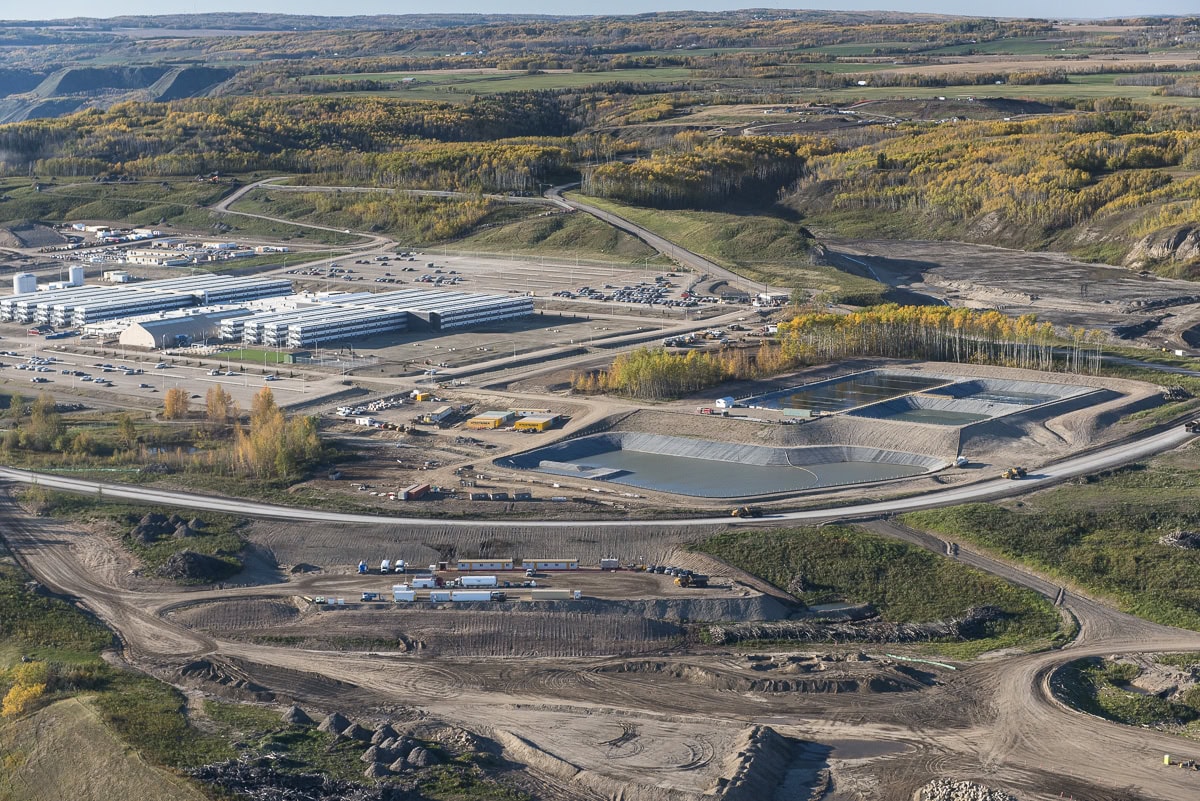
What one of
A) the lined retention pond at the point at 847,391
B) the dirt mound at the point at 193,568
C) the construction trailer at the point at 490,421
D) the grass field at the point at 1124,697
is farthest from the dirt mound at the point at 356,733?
the lined retention pond at the point at 847,391

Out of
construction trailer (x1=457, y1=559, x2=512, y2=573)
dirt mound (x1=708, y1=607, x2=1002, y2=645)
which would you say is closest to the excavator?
dirt mound (x1=708, y1=607, x2=1002, y2=645)

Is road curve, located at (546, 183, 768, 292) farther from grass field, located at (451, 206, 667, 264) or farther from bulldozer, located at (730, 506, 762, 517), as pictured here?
bulldozer, located at (730, 506, 762, 517)

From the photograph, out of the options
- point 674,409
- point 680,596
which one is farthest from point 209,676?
point 674,409

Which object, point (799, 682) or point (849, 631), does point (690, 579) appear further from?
point (799, 682)

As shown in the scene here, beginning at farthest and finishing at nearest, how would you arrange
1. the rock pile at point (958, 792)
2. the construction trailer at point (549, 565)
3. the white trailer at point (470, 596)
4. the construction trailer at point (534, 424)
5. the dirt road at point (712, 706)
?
the construction trailer at point (534, 424), the construction trailer at point (549, 565), the white trailer at point (470, 596), the dirt road at point (712, 706), the rock pile at point (958, 792)

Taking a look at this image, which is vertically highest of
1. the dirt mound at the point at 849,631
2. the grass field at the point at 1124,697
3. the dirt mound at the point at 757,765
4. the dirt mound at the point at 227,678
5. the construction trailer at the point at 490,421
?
the construction trailer at the point at 490,421

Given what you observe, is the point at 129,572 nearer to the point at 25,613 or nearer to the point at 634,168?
the point at 25,613

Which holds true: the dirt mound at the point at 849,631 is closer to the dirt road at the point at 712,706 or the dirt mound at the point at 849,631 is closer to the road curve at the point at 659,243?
the dirt road at the point at 712,706
